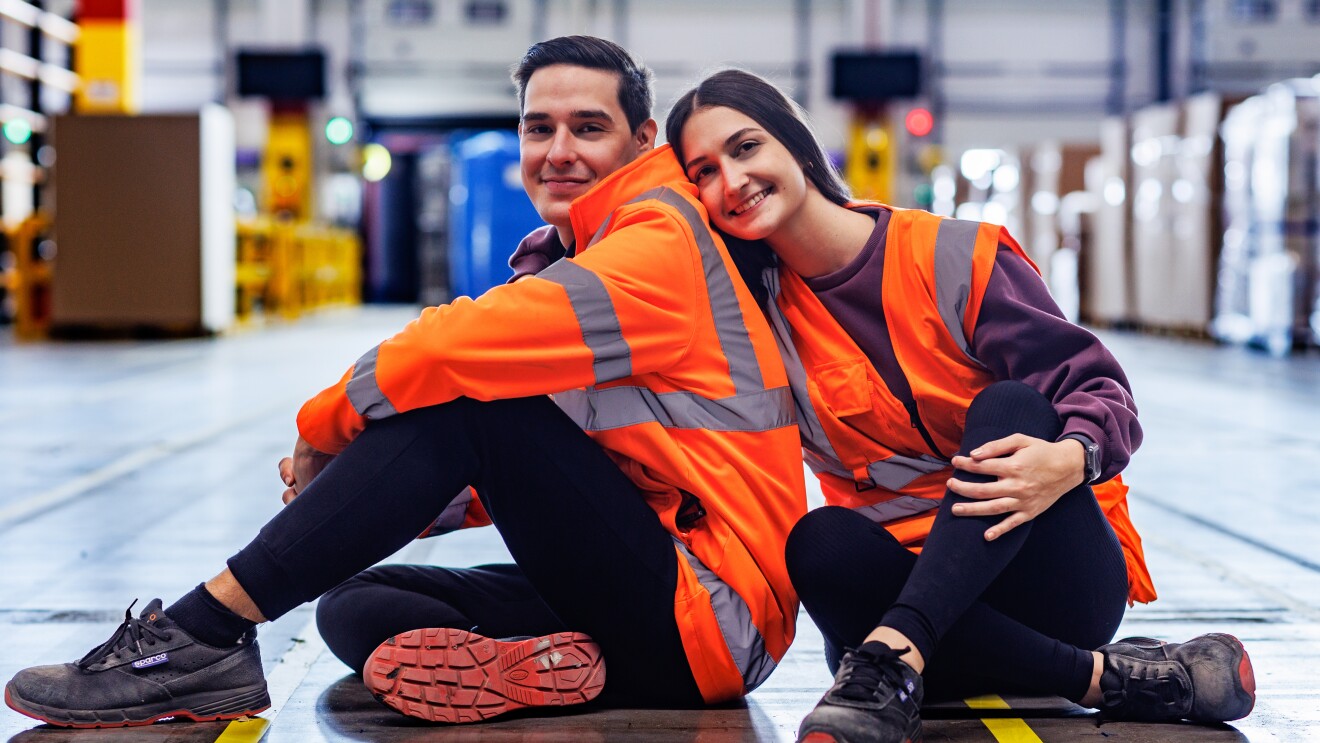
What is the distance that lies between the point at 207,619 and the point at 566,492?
541 mm

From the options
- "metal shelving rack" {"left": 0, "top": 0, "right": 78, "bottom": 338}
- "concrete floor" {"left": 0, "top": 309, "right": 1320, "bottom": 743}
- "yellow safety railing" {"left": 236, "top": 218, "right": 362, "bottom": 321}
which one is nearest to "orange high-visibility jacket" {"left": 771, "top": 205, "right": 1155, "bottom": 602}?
"concrete floor" {"left": 0, "top": 309, "right": 1320, "bottom": 743}

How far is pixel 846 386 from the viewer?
78.5 inches

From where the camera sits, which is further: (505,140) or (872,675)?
(505,140)

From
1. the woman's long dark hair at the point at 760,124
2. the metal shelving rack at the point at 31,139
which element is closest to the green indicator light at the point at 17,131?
the metal shelving rack at the point at 31,139

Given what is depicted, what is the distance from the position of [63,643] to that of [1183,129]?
10.6 meters

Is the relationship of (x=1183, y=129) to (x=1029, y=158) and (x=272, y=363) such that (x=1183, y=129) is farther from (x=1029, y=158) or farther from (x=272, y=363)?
(x=272, y=363)

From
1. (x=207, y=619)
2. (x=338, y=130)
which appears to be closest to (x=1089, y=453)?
(x=207, y=619)

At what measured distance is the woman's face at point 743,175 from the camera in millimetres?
1944

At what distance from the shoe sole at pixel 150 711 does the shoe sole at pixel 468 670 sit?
20cm

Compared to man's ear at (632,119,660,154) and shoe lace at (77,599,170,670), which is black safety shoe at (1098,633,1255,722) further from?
shoe lace at (77,599,170,670)

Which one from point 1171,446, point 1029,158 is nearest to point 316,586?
point 1171,446

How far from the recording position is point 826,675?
2.38m

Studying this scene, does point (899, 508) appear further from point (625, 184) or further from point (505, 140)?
point (505, 140)

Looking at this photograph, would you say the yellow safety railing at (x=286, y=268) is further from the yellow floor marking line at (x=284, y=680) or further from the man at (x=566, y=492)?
the man at (x=566, y=492)
